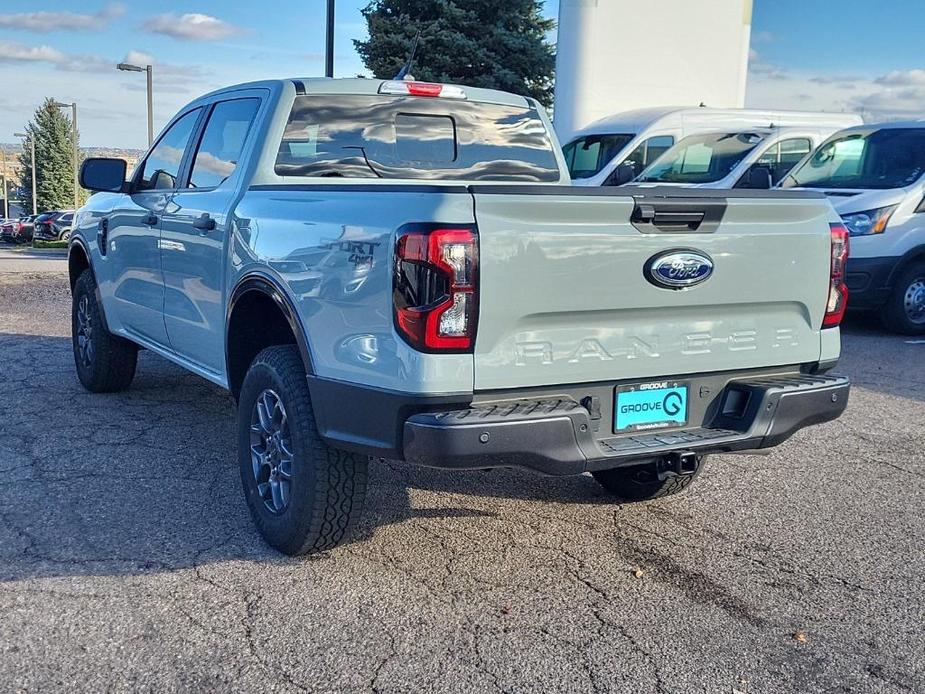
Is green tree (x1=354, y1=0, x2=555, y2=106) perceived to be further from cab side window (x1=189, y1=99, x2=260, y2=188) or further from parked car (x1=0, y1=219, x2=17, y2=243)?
parked car (x1=0, y1=219, x2=17, y2=243)

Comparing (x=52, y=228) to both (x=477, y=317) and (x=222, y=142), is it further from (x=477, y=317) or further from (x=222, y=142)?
(x=477, y=317)

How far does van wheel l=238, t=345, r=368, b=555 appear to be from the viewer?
3.69 metres

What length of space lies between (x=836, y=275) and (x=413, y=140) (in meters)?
2.22

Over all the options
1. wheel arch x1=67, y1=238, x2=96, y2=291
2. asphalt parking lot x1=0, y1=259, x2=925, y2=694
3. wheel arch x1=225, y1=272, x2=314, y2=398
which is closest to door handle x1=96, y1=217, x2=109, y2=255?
wheel arch x1=67, y1=238, x2=96, y2=291

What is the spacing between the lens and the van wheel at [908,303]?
32.8ft

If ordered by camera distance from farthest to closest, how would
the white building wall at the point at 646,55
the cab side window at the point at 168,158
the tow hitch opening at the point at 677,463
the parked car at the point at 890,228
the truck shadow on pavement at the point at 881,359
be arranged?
the white building wall at the point at 646,55, the parked car at the point at 890,228, the truck shadow on pavement at the point at 881,359, the cab side window at the point at 168,158, the tow hitch opening at the point at 677,463

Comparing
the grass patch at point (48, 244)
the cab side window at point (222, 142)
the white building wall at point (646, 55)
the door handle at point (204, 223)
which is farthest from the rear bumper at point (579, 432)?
the grass patch at point (48, 244)

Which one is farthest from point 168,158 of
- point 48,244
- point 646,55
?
point 48,244

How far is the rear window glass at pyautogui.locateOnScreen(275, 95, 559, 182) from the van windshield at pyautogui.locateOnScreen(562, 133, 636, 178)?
986 centimetres

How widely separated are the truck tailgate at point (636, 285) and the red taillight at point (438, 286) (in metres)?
0.05

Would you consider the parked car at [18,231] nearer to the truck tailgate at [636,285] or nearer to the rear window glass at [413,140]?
the rear window glass at [413,140]

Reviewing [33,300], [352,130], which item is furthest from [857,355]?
[33,300]

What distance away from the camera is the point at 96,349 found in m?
6.59

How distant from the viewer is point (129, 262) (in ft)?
19.3
